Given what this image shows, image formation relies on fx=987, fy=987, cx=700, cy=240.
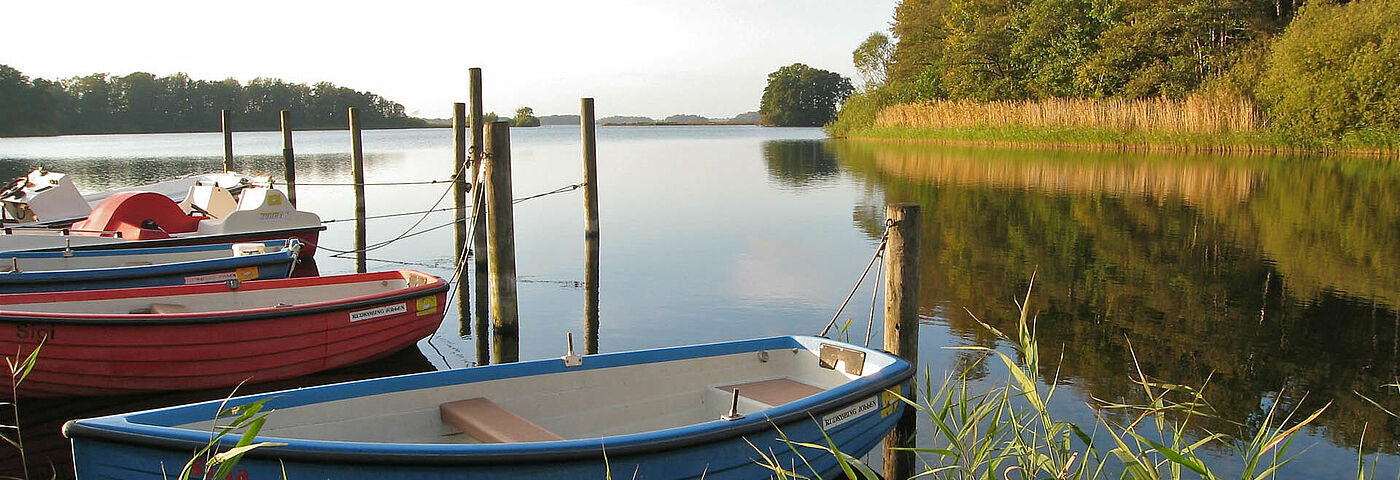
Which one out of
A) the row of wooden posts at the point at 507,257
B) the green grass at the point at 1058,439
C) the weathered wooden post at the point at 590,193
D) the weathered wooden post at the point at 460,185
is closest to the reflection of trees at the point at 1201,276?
the green grass at the point at 1058,439

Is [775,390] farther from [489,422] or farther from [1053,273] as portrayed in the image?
[1053,273]

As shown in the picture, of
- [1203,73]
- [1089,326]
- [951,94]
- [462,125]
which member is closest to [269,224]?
[462,125]

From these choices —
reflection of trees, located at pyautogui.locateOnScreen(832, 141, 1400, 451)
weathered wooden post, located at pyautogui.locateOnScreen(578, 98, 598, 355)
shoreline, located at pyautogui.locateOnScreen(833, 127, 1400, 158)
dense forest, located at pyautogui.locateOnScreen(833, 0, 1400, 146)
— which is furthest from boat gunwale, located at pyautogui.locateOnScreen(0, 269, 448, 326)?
shoreline, located at pyautogui.locateOnScreen(833, 127, 1400, 158)

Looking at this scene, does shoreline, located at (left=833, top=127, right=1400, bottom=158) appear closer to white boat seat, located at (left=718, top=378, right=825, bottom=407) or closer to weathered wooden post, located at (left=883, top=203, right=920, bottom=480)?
weathered wooden post, located at (left=883, top=203, right=920, bottom=480)

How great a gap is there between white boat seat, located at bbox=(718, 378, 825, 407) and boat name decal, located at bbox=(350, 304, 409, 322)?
336cm

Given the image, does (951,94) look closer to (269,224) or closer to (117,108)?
(269,224)

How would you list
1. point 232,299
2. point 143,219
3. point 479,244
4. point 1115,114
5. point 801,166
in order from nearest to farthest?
point 232,299
point 479,244
point 143,219
point 1115,114
point 801,166

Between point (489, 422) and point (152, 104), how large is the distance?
10416 centimetres

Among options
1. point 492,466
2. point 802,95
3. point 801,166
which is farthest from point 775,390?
point 802,95

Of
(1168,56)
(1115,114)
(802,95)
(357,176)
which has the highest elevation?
(802,95)

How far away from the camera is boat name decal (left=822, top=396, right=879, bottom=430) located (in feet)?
17.2

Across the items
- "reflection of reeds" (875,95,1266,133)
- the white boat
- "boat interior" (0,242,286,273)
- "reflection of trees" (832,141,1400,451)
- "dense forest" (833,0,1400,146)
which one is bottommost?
"reflection of trees" (832,141,1400,451)

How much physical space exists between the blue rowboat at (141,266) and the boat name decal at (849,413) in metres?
5.97

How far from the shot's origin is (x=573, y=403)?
5754 millimetres
